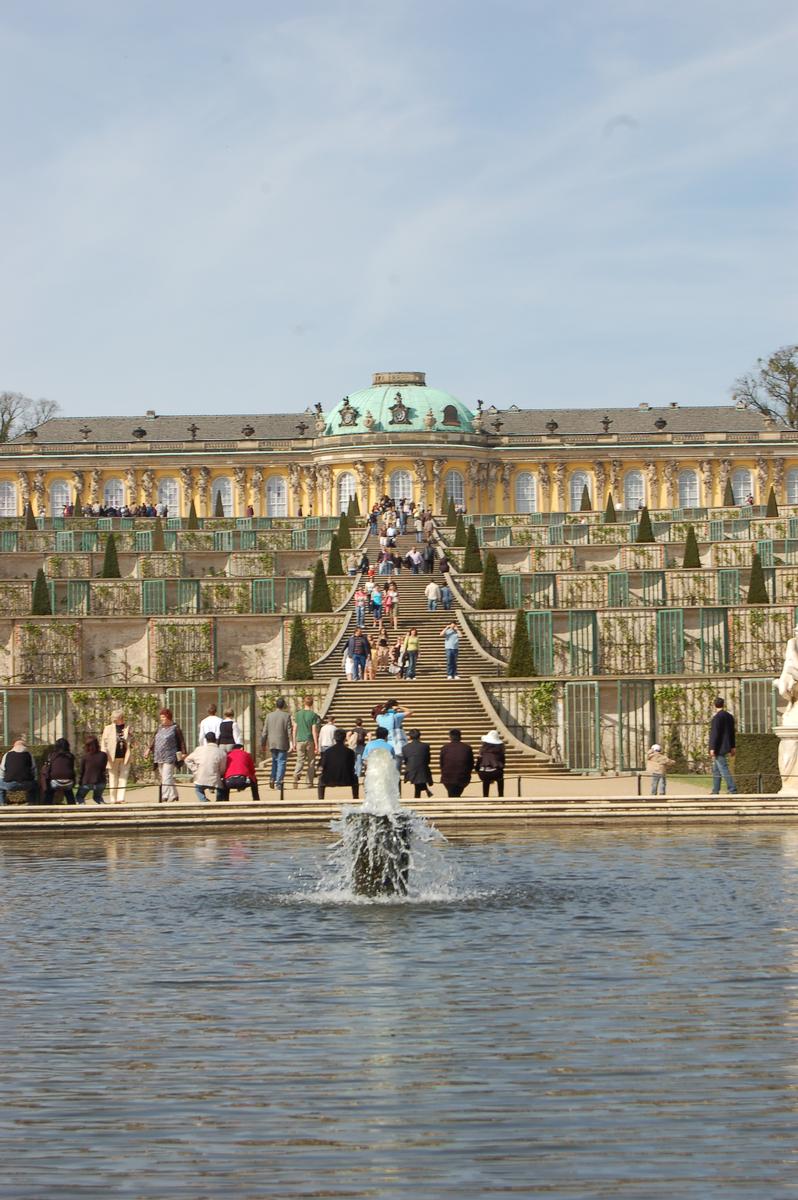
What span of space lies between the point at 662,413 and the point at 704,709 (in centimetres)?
6642

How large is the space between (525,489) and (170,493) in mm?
17092

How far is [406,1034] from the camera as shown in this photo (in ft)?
40.1

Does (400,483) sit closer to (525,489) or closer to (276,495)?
(525,489)

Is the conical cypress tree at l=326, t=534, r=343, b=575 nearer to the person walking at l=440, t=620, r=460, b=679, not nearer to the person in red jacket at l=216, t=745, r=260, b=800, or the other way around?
the person walking at l=440, t=620, r=460, b=679

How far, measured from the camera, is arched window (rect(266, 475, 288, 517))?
95375mm

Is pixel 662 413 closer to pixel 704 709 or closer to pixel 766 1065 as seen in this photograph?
pixel 704 709

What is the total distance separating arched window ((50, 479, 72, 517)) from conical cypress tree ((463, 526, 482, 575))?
45.9 meters

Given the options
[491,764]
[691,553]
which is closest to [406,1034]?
[491,764]

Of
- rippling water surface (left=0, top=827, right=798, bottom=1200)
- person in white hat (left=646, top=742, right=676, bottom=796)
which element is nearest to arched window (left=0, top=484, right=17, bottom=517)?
person in white hat (left=646, top=742, right=676, bottom=796)

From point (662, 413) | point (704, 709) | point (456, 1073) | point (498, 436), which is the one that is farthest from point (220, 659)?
point (662, 413)

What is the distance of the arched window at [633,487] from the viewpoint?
94188mm

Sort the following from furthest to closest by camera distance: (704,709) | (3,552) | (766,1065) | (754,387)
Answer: (754,387)
(3,552)
(704,709)
(766,1065)

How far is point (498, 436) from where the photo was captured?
9444cm

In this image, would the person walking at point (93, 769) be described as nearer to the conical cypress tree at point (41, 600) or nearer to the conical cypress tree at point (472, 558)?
the conical cypress tree at point (41, 600)
